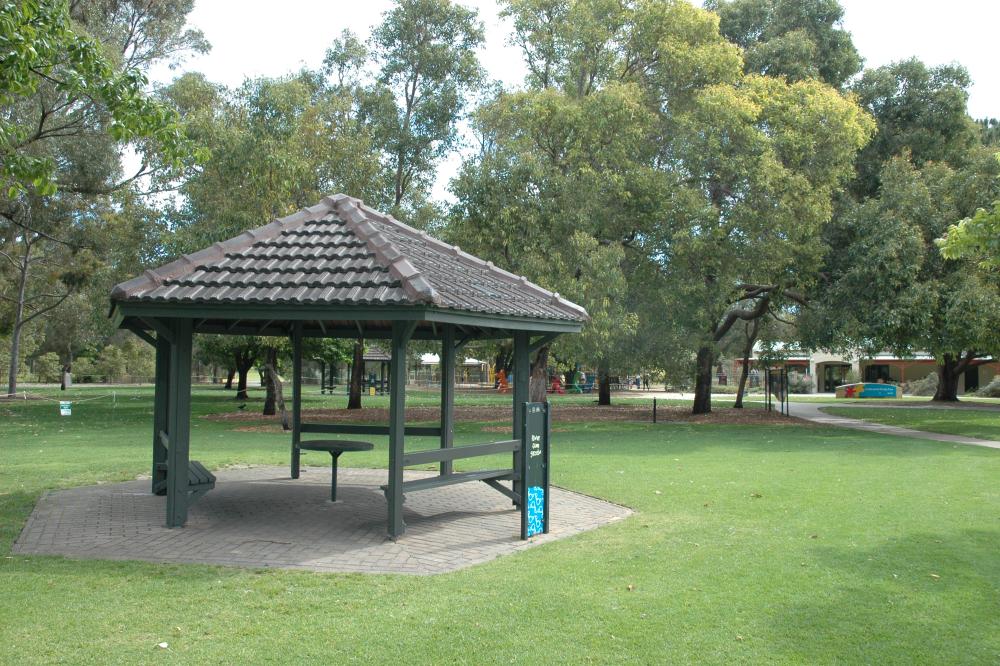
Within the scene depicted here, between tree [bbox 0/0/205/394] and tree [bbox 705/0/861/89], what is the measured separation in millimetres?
21751

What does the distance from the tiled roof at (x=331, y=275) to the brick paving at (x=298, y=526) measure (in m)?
2.44

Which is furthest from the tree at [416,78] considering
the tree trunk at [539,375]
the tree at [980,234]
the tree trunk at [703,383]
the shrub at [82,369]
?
the shrub at [82,369]

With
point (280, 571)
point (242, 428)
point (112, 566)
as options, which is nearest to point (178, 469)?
point (112, 566)

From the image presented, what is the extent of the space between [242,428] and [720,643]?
69.9 feet

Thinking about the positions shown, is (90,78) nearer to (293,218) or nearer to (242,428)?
(293,218)

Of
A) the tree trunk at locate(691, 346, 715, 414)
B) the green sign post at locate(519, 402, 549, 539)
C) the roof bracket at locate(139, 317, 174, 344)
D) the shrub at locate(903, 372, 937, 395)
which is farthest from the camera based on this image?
the shrub at locate(903, 372, 937, 395)

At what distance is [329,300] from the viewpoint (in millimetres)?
7809

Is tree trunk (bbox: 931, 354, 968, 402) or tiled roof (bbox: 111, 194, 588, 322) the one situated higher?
tiled roof (bbox: 111, 194, 588, 322)

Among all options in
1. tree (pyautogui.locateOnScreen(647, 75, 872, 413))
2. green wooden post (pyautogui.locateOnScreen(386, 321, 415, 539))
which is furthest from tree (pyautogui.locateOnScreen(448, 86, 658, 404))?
green wooden post (pyautogui.locateOnScreen(386, 321, 415, 539))

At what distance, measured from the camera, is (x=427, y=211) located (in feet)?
103

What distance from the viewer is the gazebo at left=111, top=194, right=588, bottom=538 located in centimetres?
797

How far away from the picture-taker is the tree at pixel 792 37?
28.8 metres

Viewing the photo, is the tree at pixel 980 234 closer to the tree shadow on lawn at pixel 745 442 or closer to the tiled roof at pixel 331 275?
the tiled roof at pixel 331 275

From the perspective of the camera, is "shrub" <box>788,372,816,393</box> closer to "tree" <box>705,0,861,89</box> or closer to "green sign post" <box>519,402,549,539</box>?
"tree" <box>705,0,861,89</box>
